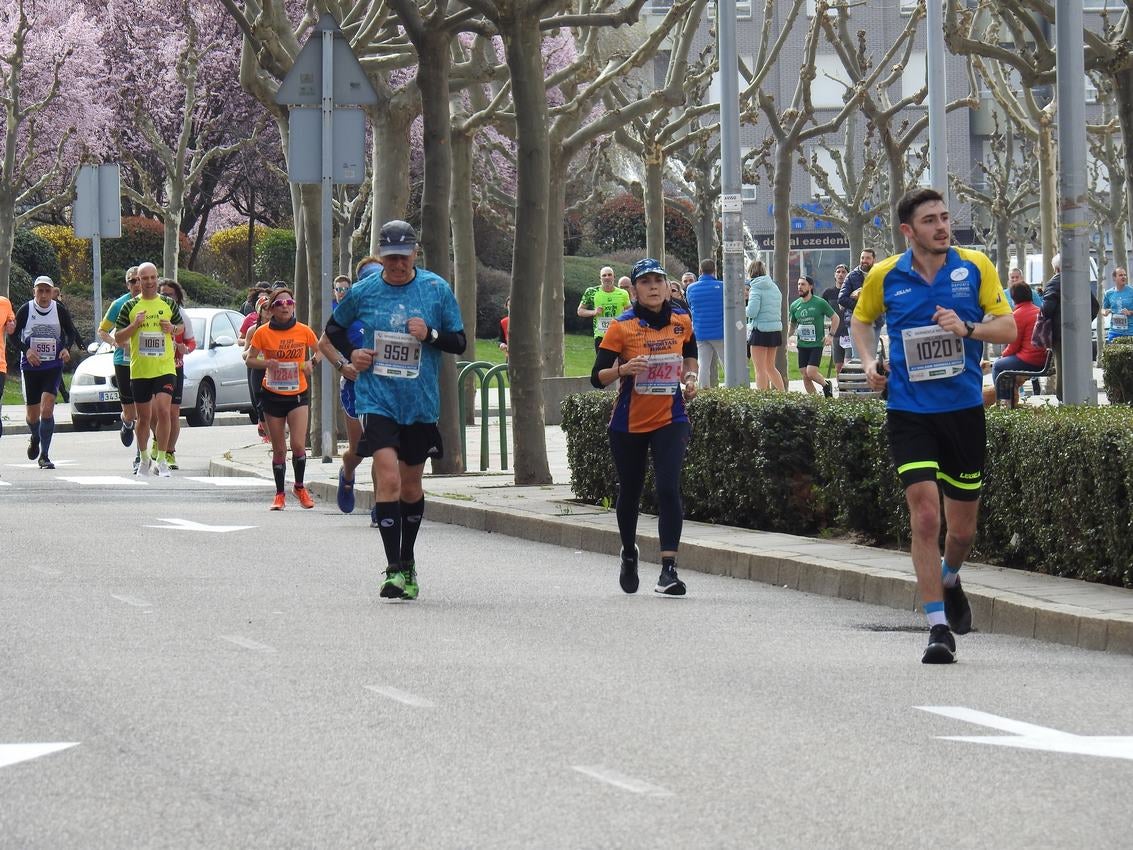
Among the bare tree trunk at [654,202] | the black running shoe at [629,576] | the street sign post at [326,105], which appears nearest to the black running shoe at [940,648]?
the black running shoe at [629,576]

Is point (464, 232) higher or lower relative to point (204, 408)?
higher

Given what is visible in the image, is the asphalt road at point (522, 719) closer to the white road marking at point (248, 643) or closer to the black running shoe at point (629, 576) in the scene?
the white road marking at point (248, 643)

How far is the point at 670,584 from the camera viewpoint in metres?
11.3

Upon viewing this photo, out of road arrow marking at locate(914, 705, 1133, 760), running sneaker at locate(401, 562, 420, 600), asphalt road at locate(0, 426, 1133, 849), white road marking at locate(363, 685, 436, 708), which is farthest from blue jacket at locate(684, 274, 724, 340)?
road arrow marking at locate(914, 705, 1133, 760)

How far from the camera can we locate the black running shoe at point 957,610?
9289 millimetres

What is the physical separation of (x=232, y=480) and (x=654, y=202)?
13.6 m

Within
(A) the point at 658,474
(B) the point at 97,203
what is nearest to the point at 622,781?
(A) the point at 658,474

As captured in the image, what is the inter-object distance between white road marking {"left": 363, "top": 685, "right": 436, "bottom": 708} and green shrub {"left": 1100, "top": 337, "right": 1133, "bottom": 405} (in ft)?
55.8

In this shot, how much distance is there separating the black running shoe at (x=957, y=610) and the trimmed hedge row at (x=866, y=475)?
0.93 meters

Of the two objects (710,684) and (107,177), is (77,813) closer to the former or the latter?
(710,684)

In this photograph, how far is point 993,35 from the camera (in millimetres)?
33750

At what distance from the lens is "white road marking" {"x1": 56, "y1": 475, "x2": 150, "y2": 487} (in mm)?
19734

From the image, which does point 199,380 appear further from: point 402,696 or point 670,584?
point 402,696

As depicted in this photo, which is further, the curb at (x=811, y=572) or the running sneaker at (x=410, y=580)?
the running sneaker at (x=410, y=580)
